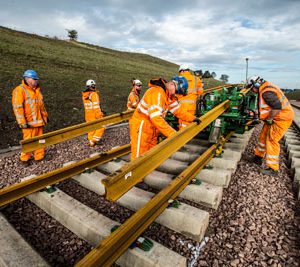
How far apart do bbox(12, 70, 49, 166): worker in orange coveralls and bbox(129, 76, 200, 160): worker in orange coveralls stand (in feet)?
9.09

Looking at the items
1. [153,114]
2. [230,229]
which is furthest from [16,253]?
[230,229]

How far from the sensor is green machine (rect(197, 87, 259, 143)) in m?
4.83

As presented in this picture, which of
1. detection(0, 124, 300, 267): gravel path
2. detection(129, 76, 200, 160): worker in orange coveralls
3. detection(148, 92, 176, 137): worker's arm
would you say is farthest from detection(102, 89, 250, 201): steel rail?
detection(0, 124, 300, 267): gravel path

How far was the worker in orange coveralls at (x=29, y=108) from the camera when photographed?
518cm

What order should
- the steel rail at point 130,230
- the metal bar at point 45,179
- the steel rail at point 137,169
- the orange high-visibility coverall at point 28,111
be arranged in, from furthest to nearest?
the orange high-visibility coverall at point 28,111
the metal bar at point 45,179
the steel rail at point 130,230
the steel rail at point 137,169

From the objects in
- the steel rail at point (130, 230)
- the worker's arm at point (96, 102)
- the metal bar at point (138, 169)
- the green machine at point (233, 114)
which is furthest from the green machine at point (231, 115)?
the worker's arm at point (96, 102)

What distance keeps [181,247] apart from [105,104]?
10.8 metres

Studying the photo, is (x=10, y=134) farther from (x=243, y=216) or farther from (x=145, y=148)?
(x=243, y=216)

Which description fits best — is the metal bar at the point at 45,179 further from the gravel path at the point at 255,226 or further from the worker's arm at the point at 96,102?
the worker's arm at the point at 96,102

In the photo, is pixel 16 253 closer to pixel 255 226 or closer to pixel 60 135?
pixel 60 135

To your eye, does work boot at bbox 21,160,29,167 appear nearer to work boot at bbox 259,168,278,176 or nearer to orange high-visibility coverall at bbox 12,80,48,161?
orange high-visibility coverall at bbox 12,80,48,161

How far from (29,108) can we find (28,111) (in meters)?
0.07

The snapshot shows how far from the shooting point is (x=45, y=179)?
3500 mm

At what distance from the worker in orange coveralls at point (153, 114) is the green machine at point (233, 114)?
1.10m
